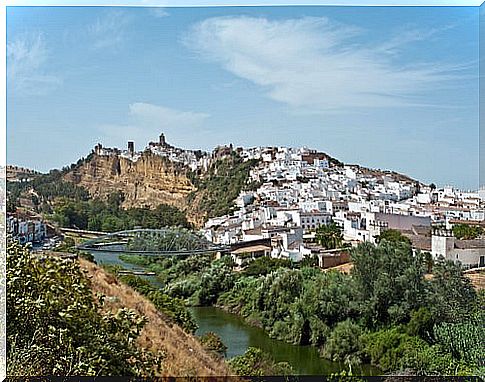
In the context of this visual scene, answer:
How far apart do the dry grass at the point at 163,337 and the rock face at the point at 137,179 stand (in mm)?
383

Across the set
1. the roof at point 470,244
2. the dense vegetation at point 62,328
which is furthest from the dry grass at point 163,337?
the roof at point 470,244

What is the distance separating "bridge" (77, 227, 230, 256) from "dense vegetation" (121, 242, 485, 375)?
0.16 feet

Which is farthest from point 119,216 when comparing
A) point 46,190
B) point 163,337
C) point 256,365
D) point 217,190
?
point 256,365

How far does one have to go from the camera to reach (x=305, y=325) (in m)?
3.65

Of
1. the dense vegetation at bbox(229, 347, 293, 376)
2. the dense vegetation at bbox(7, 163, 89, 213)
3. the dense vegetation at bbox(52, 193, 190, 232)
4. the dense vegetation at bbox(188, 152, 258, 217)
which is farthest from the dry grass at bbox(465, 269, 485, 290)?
the dense vegetation at bbox(7, 163, 89, 213)

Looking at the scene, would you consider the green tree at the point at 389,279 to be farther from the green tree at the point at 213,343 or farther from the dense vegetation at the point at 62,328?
the dense vegetation at the point at 62,328

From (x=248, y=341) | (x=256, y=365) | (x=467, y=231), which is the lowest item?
(x=256, y=365)

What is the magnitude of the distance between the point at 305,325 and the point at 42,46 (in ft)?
6.06

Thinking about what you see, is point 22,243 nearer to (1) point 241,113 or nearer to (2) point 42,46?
(2) point 42,46

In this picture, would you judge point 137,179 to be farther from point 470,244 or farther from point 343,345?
point 470,244

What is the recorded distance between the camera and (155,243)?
3.62m

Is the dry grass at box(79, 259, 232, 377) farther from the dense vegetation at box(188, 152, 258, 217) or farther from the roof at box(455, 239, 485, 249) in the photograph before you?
the roof at box(455, 239, 485, 249)

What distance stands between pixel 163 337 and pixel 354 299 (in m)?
0.99

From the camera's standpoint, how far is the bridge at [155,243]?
361 centimetres
